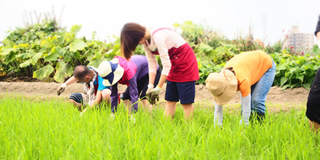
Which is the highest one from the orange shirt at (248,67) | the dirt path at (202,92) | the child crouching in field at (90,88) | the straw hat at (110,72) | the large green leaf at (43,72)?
the orange shirt at (248,67)

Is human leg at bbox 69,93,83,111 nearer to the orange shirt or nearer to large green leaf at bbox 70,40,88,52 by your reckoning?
the orange shirt

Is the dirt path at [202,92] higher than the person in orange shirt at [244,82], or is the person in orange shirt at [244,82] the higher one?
the person in orange shirt at [244,82]

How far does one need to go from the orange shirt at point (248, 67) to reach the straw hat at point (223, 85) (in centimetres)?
8

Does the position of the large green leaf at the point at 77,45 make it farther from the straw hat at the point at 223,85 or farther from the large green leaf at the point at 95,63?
the straw hat at the point at 223,85

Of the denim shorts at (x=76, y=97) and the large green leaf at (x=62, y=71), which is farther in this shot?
the large green leaf at (x=62, y=71)

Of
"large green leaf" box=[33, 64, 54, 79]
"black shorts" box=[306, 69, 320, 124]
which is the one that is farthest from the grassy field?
"large green leaf" box=[33, 64, 54, 79]

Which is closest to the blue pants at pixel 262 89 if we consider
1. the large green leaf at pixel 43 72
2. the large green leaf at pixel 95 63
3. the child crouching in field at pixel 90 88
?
the child crouching in field at pixel 90 88

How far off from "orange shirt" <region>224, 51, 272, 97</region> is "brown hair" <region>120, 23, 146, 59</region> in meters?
0.75

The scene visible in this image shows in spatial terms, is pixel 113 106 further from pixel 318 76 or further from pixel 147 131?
pixel 318 76

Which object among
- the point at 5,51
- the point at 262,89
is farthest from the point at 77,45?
the point at 262,89

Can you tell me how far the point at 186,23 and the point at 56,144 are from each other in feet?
24.2

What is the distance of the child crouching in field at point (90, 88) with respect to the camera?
324 cm

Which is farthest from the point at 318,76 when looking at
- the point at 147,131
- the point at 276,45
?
the point at 276,45

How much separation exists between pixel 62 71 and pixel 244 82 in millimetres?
5302
